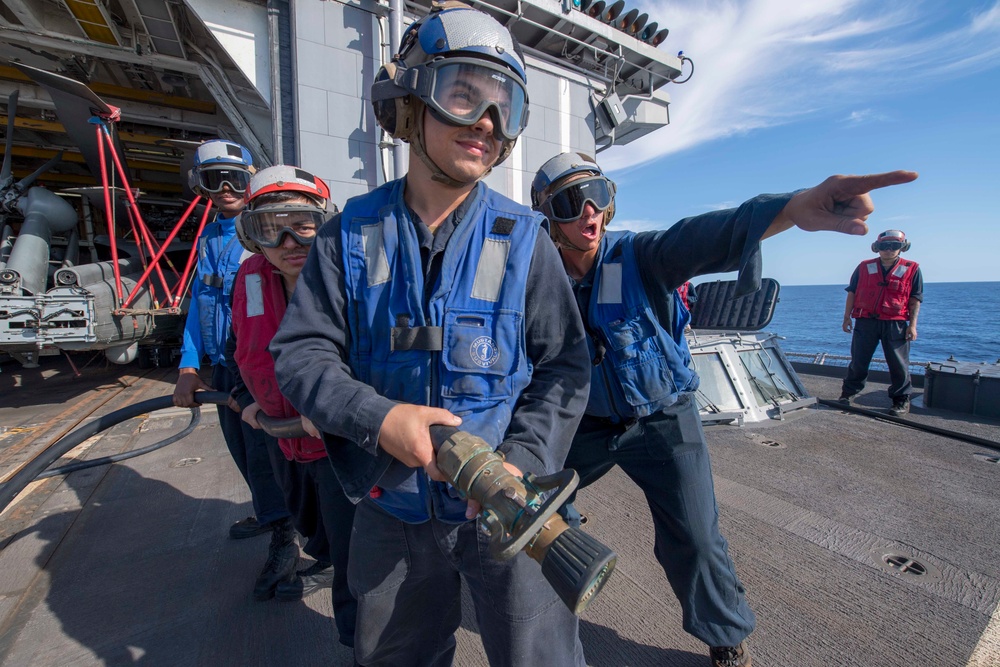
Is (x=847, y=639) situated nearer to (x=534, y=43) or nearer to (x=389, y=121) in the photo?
(x=389, y=121)

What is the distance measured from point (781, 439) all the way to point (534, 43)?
8405 millimetres

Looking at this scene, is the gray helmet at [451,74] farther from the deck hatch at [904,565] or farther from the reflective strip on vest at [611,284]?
the deck hatch at [904,565]

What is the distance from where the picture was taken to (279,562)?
2516mm

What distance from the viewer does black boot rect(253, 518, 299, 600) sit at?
8.04 ft

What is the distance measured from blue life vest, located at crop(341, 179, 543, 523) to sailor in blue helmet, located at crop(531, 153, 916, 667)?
78 cm

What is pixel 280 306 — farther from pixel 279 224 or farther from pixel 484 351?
pixel 484 351

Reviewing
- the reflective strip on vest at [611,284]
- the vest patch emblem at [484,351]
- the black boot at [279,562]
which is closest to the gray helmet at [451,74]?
the vest patch emblem at [484,351]

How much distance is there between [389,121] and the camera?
135cm

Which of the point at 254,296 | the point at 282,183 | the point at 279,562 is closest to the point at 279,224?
the point at 282,183

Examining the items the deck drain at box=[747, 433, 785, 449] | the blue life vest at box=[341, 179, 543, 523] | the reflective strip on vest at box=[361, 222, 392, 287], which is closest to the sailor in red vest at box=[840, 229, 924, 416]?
the deck drain at box=[747, 433, 785, 449]

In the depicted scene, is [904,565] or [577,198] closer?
[577,198]

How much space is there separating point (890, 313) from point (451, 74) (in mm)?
6891

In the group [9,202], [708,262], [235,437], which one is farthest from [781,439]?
[9,202]

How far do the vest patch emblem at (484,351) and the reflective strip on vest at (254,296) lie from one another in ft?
3.99
